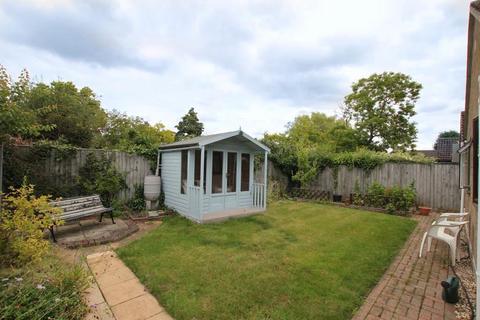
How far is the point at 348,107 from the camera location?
2192 cm

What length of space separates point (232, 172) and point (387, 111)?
17498 mm

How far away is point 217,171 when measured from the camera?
276 inches

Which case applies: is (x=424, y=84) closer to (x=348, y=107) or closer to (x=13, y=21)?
(x=348, y=107)

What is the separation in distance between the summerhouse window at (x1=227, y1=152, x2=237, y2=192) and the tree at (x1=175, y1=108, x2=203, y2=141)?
18.8m

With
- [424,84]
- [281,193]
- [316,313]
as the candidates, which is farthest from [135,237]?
[424,84]

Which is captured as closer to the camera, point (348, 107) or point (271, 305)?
point (271, 305)

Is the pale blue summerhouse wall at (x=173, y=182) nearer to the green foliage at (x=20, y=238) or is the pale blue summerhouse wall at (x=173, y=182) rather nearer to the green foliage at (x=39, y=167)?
the green foliage at (x=39, y=167)

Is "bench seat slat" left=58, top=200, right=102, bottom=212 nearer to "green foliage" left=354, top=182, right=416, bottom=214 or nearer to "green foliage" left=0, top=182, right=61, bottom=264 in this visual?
"green foliage" left=0, top=182, right=61, bottom=264

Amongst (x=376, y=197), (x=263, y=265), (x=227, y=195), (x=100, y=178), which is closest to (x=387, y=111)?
(x=376, y=197)

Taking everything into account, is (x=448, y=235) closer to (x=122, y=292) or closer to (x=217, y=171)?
(x=217, y=171)

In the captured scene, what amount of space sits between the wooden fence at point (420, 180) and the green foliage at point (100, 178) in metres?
9.60

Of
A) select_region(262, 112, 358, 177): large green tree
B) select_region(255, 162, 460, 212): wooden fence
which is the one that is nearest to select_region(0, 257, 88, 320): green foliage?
select_region(255, 162, 460, 212): wooden fence

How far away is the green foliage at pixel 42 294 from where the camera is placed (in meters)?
1.94

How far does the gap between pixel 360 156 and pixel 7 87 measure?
38.2 feet
